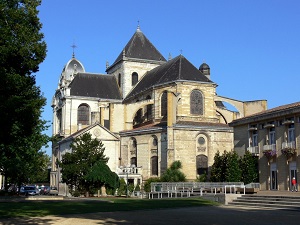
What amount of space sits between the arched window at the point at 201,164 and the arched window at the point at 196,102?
236 inches

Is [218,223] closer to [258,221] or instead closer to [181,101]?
[258,221]

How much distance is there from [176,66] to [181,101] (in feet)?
18.3

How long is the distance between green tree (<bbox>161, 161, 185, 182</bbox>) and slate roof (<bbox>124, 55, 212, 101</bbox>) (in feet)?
36.9

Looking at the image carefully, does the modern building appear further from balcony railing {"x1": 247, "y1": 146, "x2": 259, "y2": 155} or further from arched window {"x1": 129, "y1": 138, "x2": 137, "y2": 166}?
arched window {"x1": 129, "y1": 138, "x2": 137, "y2": 166}

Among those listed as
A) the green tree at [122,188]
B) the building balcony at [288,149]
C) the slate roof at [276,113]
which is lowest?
the green tree at [122,188]

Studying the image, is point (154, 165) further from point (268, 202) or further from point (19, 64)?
point (19, 64)

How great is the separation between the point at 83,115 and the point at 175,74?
54.8 ft

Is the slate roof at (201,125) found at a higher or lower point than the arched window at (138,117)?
lower

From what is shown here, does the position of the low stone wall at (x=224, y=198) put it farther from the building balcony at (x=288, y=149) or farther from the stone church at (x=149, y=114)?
the stone church at (x=149, y=114)

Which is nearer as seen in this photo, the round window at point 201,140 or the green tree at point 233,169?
the green tree at point 233,169

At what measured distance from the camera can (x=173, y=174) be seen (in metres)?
44.9

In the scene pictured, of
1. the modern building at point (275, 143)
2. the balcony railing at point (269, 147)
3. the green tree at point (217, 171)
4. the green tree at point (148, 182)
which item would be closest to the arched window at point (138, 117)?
the green tree at point (148, 182)

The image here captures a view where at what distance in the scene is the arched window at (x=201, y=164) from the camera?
4912 cm

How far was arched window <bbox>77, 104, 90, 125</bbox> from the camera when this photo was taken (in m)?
64.0
